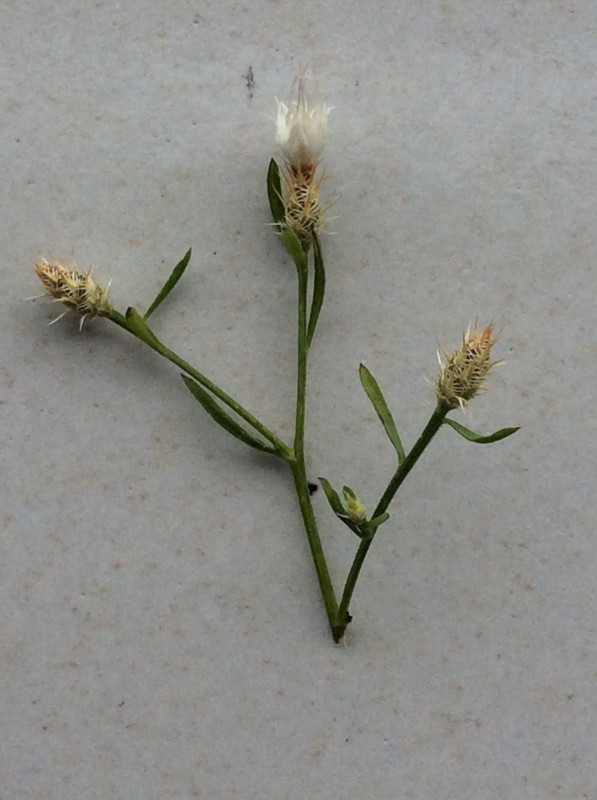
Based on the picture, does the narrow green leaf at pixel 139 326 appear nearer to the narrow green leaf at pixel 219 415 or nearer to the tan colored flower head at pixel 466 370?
the narrow green leaf at pixel 219 415

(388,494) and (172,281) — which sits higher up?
(172,281)

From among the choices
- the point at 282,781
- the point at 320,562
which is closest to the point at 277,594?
the point at 320,562

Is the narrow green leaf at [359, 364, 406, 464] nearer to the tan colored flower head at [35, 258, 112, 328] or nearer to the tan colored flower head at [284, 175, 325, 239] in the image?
the tan colored flower head at [284, 175, 325, 239]

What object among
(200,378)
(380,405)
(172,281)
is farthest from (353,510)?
(172,281)

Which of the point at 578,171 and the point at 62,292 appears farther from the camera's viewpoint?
the point at 578,171

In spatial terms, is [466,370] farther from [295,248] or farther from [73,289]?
[73,289]

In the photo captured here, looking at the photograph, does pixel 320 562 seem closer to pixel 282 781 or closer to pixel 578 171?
pixel 282 781
